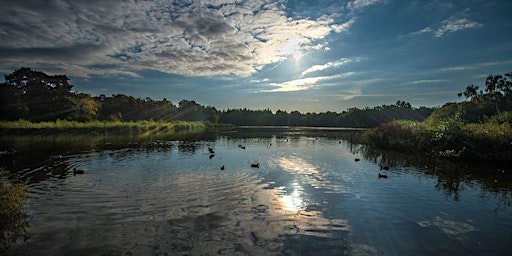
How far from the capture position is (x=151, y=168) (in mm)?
20812

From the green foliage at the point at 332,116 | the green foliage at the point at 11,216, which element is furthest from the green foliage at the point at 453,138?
the green foliage at the point at 332,116

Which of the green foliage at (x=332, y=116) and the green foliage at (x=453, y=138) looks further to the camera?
the green foliage at (x=332, y=116)

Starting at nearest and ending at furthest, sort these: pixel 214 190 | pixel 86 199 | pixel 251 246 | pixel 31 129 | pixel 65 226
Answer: pixel 251 246 < pixel 65 226 < pixel 86 199 < pixel 214 190 < pixel 31 129

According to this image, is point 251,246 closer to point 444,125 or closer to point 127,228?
point 127,228

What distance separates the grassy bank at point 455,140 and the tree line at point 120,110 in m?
78.7


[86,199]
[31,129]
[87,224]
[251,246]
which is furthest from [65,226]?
[31,129]

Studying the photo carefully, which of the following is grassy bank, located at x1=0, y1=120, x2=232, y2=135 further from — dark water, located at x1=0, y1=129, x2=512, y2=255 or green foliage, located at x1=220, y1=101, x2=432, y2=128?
green foliage, located at x1=220, y1=101, x2=432, y2=128

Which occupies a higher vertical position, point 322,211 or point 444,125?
point 444,125

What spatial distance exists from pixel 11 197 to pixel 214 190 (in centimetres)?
836

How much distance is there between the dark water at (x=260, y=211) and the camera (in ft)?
27.9

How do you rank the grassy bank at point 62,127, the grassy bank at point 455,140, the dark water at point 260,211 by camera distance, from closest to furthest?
1. the dark water at point 260,211
2. the grassy bank at point 455,140
3. the grassy bank at point 62,127

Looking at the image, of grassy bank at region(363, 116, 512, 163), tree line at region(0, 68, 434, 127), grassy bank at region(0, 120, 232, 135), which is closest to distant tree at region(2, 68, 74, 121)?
tree line at region(0, 68, 434, 127)

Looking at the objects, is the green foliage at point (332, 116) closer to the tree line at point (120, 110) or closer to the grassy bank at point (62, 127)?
the tree line at point (120, 110)

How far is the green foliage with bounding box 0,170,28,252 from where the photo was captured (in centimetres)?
859
